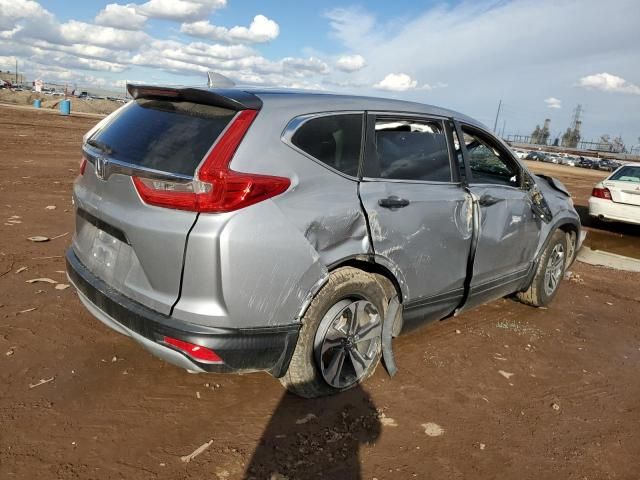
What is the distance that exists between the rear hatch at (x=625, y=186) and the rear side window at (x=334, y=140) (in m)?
8.68

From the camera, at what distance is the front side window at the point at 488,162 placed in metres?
4.16

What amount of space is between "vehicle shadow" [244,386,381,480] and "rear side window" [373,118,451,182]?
1431 millimetres

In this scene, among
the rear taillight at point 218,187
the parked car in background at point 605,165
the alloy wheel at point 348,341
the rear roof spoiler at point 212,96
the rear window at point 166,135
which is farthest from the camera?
the parked car in background at point 605,165

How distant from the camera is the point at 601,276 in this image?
6.91m

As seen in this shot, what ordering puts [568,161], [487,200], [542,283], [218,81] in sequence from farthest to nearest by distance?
1. [568,161]
2. [542,283]
3. [487,200]
4. [218,81]

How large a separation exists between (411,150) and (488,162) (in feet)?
4.18

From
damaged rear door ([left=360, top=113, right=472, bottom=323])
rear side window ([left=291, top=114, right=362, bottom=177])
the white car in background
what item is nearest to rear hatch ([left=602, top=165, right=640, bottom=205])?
the white car in background

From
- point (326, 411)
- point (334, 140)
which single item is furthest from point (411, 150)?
point (326, 411)

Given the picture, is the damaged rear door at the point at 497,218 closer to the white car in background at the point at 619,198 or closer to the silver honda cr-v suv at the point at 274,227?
the silver honda cr-v suv at the point at 274,227

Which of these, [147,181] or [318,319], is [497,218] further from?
[147,181]

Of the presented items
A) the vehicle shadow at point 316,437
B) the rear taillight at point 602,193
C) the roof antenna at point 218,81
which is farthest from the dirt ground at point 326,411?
the rear taillight at point 602,193

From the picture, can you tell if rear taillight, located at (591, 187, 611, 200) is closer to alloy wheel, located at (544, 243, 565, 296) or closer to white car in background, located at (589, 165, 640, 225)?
white car in background, located at (589, 165, 640, 225)

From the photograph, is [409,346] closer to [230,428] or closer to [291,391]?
[291,391]

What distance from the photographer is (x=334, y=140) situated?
10.0ft
